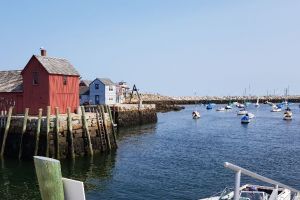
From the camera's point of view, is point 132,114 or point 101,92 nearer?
point 132,114

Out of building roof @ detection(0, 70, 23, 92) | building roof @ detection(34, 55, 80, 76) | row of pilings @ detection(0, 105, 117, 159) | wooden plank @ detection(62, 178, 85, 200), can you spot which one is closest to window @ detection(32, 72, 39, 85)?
building roof @ detection(34, 55, 80, 76)

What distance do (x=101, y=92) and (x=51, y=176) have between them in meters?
69.2

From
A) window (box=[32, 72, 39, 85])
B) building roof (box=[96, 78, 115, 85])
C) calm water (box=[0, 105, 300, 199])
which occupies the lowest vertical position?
calm water (box=[0, 105, 300, 199])

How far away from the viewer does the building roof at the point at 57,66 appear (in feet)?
135

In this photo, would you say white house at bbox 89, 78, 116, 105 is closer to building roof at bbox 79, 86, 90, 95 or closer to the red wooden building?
building roof at bbox 79, 86, 90, 95

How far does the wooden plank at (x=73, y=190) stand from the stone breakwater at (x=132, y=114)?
57299 millimetres

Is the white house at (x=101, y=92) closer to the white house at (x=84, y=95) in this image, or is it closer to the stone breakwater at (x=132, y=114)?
the white house at (x=84, y=95)

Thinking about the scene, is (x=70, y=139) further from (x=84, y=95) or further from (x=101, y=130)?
(x=84, y=95)

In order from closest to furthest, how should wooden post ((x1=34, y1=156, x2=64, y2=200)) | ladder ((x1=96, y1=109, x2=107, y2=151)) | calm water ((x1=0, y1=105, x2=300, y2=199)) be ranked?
wooden post ((x1=34, y1=156, x2=64, y2=200))
calm water ((x1=0, y1=105, x2=300, y2=199))
ladder ((x1=96, y1=109, x2=107, y2=151))

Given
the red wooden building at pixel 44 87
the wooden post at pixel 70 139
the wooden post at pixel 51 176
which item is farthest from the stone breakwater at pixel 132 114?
the wooden post at pixel 51 176

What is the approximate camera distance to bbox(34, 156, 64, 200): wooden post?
12.8m

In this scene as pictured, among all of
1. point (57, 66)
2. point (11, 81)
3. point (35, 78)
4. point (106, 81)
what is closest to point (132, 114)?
point (106, 81)

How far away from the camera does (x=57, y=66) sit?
140 feet

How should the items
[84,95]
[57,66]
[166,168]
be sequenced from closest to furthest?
[166,168]
[57,66]
[84,95]
